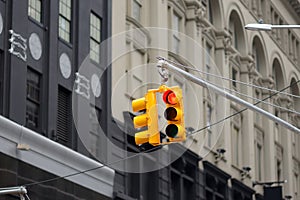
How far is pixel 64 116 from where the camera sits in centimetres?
3584

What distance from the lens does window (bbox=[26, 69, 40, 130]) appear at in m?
33.1

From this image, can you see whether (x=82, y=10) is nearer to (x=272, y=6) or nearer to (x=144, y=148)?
(x=144, y=148)

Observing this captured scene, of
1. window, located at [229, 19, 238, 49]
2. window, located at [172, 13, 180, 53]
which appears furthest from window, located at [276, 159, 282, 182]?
window, located at [172, 13, 180, 53]

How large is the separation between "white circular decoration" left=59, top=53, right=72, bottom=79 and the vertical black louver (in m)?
0.57

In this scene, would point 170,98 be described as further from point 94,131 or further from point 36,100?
point 94,131

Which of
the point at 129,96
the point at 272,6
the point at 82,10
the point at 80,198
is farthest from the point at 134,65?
the point at 272,6

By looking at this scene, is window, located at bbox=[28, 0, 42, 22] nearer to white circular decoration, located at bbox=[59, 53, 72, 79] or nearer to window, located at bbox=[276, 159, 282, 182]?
white circular decoration, located at bbox=[59, 53, 72, 79]

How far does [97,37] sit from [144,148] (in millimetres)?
5201

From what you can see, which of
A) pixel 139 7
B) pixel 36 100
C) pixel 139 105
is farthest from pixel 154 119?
pixel 139 7

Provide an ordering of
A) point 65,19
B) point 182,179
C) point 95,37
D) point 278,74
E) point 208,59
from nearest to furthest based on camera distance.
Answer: point 65,19, point 95,37, point 182,179, point 208,59, point 278,74

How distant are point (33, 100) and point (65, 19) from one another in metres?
4.51

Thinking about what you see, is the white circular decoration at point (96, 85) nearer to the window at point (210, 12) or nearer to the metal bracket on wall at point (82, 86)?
the metal bracket on wall at point (82, 86)

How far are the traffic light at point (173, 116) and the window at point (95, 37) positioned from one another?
19.3 m

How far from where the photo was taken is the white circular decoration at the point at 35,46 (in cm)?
3356
